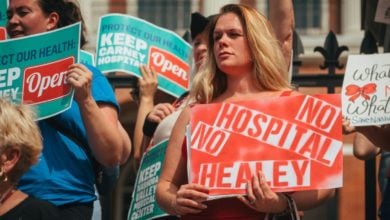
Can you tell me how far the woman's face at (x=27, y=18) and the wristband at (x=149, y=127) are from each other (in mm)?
578

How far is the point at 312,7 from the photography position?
19.1m

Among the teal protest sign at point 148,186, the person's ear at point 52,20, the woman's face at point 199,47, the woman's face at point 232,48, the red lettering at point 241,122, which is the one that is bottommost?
the teal protest sign at point 148,186

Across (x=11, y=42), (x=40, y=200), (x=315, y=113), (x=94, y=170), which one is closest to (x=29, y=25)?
(x=11, y=42)

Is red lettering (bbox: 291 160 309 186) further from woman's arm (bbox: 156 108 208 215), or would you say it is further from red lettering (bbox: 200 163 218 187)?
woman's arm (bbox: 156 108 208 215)

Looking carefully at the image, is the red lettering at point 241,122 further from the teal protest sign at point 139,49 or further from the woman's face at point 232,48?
the teal protest sign at point 139,49

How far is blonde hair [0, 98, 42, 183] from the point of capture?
321 centimetres

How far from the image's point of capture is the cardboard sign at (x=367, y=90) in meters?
4.11

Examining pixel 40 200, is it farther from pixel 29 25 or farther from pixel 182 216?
pixel 29 25

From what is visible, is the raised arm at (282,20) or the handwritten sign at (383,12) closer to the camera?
the raised arm at (282,20)

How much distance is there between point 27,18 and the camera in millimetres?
4004

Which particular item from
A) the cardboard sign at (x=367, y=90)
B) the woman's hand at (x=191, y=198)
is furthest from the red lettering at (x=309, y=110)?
the cardboard sign at (x=367, y=90)

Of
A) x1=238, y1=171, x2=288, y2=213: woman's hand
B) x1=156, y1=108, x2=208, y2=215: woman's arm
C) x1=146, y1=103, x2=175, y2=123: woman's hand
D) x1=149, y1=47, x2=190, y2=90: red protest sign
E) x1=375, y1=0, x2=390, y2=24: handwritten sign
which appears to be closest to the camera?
x1=238, y1=171, x2=288, y2=213: woman's hand

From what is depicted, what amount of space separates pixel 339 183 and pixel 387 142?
86 cm

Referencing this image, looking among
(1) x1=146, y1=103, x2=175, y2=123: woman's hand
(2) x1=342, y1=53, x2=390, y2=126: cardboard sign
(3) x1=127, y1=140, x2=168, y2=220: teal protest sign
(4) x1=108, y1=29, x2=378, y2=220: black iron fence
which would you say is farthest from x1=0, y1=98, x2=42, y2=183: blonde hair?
(4) x1=108, y1=29, x2=378, y2=220: black iron fence
